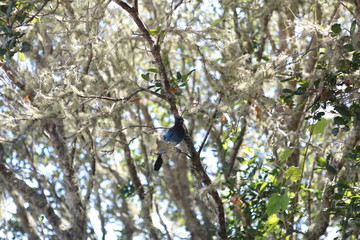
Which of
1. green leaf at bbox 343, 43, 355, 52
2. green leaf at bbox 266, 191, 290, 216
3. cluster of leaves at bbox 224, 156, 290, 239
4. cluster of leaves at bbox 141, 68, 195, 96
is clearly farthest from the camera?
cluster of leaves at bbox 224, 156, 290, 239

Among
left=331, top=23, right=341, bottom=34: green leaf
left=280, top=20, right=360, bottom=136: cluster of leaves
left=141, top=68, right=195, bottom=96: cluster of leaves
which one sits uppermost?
left=331, top=23, right=341, bottom=34: green leaf

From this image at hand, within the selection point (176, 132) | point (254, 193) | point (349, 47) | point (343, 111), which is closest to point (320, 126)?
point (343, 111)

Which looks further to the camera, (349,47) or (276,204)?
(276,204)

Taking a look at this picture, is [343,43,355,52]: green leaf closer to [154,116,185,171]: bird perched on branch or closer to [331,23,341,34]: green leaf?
[331,23,341,34]: green leaf

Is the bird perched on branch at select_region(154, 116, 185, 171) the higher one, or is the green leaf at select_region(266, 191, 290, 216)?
the bird perched on branch at select_region(154, 116, 185, 171)

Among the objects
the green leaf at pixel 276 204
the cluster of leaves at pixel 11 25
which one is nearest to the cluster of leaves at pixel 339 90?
the green leaf at pixel 276 204

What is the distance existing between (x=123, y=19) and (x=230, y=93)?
5.77 ft

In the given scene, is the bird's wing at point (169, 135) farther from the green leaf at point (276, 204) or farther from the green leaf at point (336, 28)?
the green leaf at point (336, 28)

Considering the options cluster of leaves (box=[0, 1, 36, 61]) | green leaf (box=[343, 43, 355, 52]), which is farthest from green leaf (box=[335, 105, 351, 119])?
cluster of leaves (box=[0, 1, 36, 61])

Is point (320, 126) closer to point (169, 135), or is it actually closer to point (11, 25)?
Result: point (169, 135)

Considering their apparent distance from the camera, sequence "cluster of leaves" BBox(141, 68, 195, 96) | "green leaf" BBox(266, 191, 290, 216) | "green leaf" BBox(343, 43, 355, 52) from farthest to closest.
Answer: "cluster of leaves" BBox(141, 68, 195, 96)
"green leaf" BBox(266, 191, 290, 216)
"green leaf" BBox(343, 43, 355, 52)

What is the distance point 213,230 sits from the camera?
4027 mm

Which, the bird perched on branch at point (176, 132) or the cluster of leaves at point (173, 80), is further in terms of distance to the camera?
the cluster of leaves at point (173, 80)

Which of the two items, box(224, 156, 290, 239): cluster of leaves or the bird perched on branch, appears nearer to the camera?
the bird perched on branch
